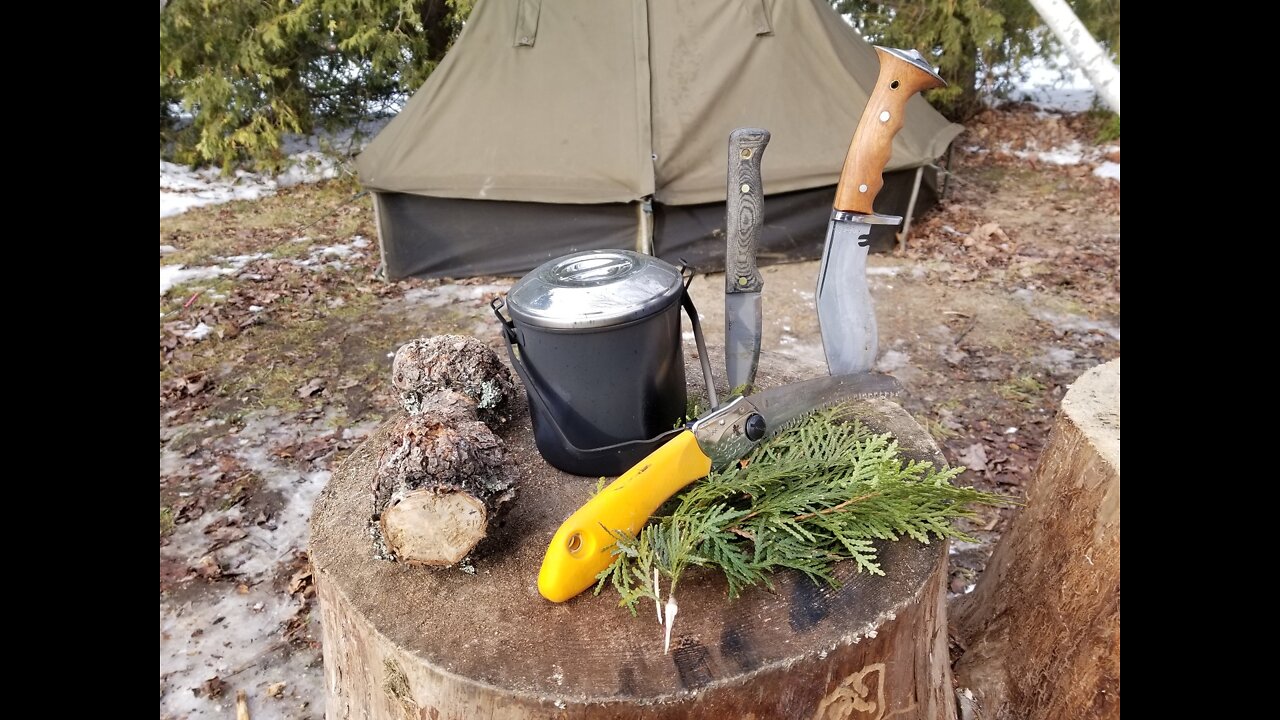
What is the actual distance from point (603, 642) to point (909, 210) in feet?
16.2

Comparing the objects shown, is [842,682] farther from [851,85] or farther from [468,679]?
[851,85]

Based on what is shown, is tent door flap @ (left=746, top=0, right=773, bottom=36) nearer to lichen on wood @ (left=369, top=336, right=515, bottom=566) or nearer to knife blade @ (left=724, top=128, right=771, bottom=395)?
knife blade @ (left=724, top=128, right=771, bottom=395)

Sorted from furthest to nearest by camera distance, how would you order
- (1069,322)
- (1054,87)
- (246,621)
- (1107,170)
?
(1054,87)
(1107,170)
(1069,322)
(246,621)

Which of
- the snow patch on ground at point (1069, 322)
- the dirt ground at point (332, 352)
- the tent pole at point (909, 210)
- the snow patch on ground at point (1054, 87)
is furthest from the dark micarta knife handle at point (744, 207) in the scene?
the snow patch on ground at point (1054, 87)

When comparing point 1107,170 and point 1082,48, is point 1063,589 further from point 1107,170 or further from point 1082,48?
point 1107,170

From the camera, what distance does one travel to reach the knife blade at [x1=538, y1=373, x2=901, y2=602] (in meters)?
1.18

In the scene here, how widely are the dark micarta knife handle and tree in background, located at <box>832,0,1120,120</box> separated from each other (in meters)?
6.16

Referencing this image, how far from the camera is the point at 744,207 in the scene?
5.22ft

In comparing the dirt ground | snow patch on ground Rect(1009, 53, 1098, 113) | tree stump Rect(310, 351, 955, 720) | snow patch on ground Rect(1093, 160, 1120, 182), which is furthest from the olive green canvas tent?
snow patch on ground Rect(1009, 53, 1098, 113)

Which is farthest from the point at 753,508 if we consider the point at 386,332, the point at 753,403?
the point at 386,332

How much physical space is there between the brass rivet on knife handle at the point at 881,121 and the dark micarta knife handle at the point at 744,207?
0.59ft

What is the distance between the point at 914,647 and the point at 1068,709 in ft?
2.11

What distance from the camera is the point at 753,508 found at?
131cm

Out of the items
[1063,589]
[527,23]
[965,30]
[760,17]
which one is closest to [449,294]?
[527,23]
